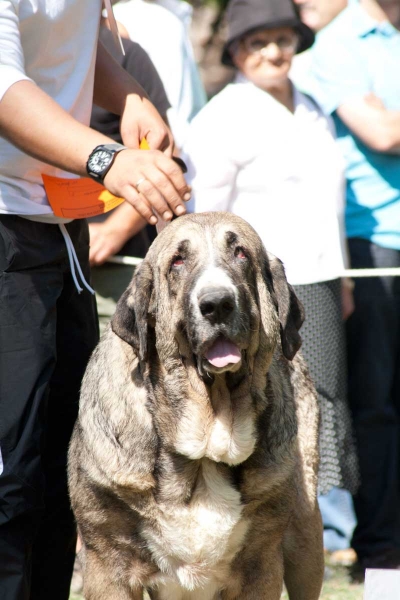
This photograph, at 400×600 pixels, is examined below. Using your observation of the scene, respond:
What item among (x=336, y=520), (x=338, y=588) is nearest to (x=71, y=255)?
(x=338, y=588)

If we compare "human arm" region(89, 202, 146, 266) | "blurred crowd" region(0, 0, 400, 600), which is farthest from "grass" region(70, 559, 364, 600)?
"human arm" region(89, 202, 146, 266)

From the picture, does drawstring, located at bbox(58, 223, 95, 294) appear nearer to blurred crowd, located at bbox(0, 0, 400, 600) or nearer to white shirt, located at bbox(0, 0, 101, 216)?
white shirt, located at bbox(0, 0, 101, 216)

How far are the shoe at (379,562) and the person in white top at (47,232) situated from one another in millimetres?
2060

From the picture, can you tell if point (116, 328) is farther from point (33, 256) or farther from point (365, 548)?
point (365, 548)

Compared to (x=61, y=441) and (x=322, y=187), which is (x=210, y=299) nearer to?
(x=61, y=441)

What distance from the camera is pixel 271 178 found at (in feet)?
16.2

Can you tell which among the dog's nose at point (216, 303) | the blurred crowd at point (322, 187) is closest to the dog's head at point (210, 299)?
the dog's nose at point (216, 303)

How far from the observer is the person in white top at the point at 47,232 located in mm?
3047

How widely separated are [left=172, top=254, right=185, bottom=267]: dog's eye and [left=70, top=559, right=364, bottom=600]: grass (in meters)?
2.33

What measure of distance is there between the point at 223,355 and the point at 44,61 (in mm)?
1198

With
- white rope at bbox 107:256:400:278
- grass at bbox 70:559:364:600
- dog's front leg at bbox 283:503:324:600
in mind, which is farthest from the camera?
grass at bbox 70:559:364:600

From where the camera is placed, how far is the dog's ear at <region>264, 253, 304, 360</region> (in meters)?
3.50

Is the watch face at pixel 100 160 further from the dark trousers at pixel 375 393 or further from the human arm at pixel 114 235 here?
the dark trousers at pixel 375 393

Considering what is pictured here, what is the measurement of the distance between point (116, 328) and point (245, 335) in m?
0.45
